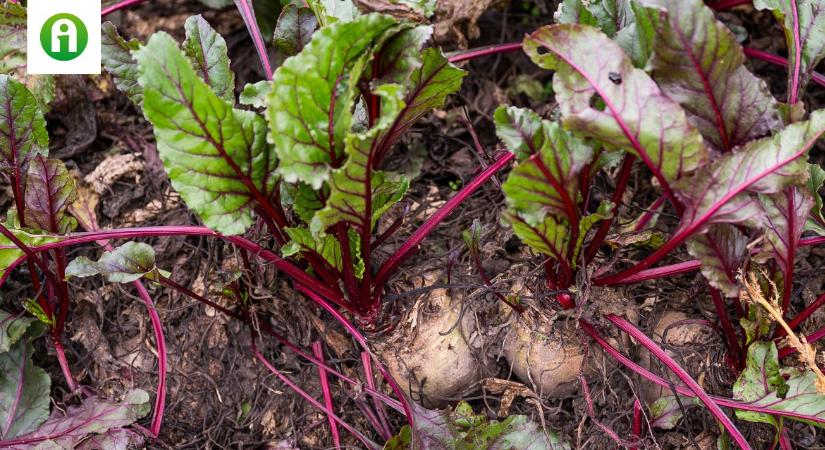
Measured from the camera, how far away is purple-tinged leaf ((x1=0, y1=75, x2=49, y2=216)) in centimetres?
153

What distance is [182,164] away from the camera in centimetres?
124

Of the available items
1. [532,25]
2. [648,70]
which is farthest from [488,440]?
[532,25]

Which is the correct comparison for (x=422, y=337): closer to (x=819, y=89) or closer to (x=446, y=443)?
(x=446, y=443)

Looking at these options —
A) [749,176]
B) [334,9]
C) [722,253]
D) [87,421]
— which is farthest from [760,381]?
[87,421]

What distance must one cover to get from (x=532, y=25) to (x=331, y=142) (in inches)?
40.4

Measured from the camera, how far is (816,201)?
142 centimetres

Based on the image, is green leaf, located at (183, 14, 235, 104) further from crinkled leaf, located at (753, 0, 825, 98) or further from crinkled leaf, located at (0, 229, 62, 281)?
crinkled leaf, located at (753, 0, 825, 98)

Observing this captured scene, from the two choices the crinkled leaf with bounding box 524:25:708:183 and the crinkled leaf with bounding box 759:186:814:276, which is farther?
the crinkled leaf with bounding box 759:186:814:276

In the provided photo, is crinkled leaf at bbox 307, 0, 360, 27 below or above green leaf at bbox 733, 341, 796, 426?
above

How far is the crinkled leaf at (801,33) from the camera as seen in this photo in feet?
4.42

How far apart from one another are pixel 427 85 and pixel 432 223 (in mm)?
295

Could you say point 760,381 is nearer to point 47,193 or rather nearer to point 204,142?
point 204,142

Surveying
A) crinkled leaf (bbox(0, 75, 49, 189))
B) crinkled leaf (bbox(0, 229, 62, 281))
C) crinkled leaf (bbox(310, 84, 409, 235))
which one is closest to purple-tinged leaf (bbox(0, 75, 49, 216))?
crinkled leaf (bbox(0, 75, 49, 189))

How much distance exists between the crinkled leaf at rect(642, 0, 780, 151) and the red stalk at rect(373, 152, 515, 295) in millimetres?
363
